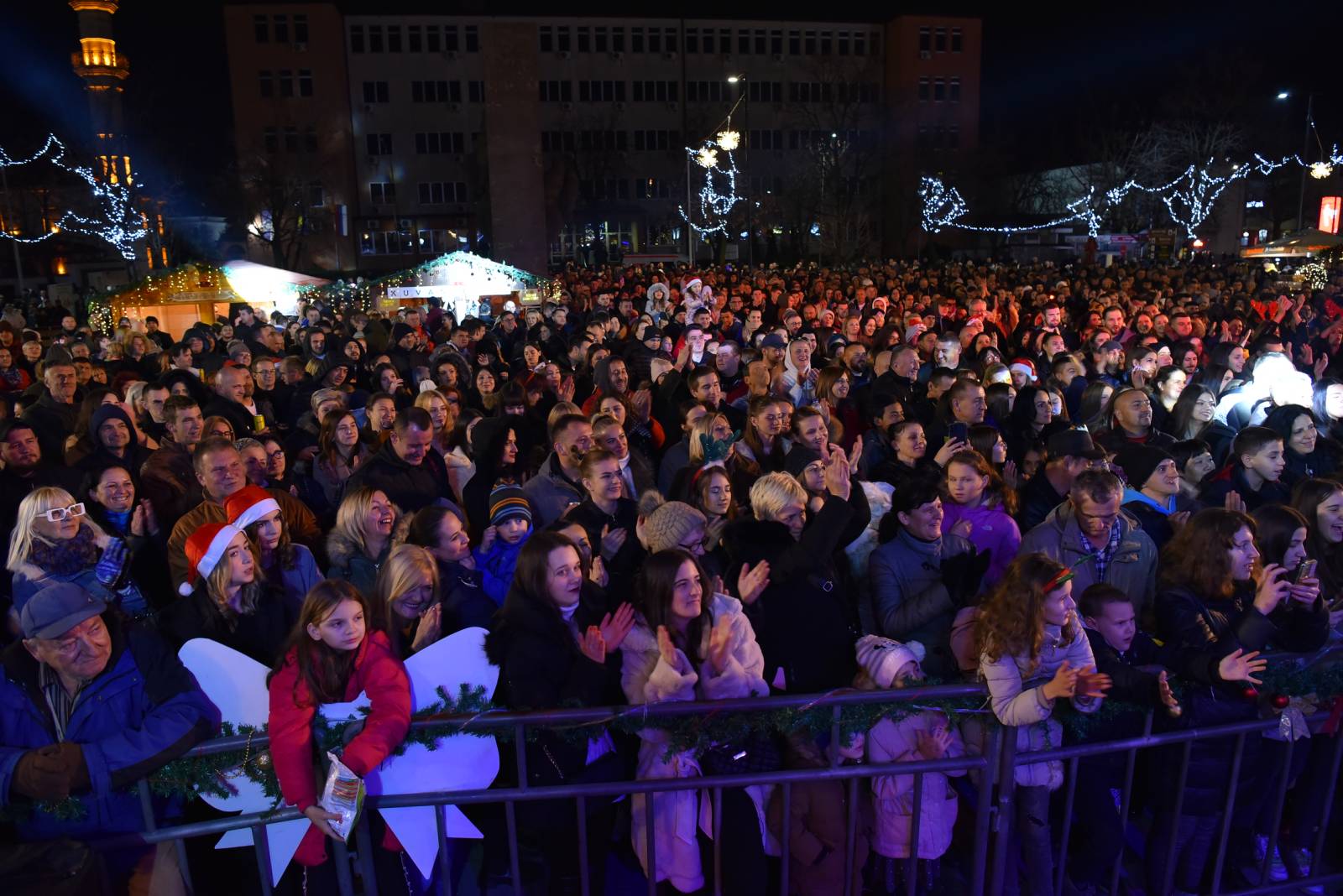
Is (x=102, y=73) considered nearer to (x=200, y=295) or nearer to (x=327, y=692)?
(x=200, y=295)

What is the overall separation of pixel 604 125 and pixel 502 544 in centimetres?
5948

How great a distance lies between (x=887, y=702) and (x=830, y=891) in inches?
34.7

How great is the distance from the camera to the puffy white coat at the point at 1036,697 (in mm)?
2996

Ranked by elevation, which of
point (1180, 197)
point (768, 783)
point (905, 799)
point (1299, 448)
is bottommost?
point (905, 799)

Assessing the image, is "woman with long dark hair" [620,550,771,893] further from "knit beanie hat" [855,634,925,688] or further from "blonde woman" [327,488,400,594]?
"blonde woman" [327,488,400,594]

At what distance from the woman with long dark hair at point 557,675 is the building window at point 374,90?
200ft

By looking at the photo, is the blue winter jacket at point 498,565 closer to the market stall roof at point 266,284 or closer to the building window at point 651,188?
the market stall roof at point 266,284

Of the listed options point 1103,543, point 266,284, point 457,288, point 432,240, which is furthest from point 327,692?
point 432,240

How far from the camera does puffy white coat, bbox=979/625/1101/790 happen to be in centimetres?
300

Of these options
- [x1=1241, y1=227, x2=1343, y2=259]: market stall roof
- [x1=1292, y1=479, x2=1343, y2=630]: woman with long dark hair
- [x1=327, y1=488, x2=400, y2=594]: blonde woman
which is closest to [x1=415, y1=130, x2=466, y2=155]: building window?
[x1=1241, y1=227, x2=1343, y2=259]: market stall roof

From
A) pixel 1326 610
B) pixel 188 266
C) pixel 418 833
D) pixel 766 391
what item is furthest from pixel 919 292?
pixel 418 833

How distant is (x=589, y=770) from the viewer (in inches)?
134

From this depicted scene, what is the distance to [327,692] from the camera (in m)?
3.13

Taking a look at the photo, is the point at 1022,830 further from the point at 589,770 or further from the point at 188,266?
the point at 188,266
